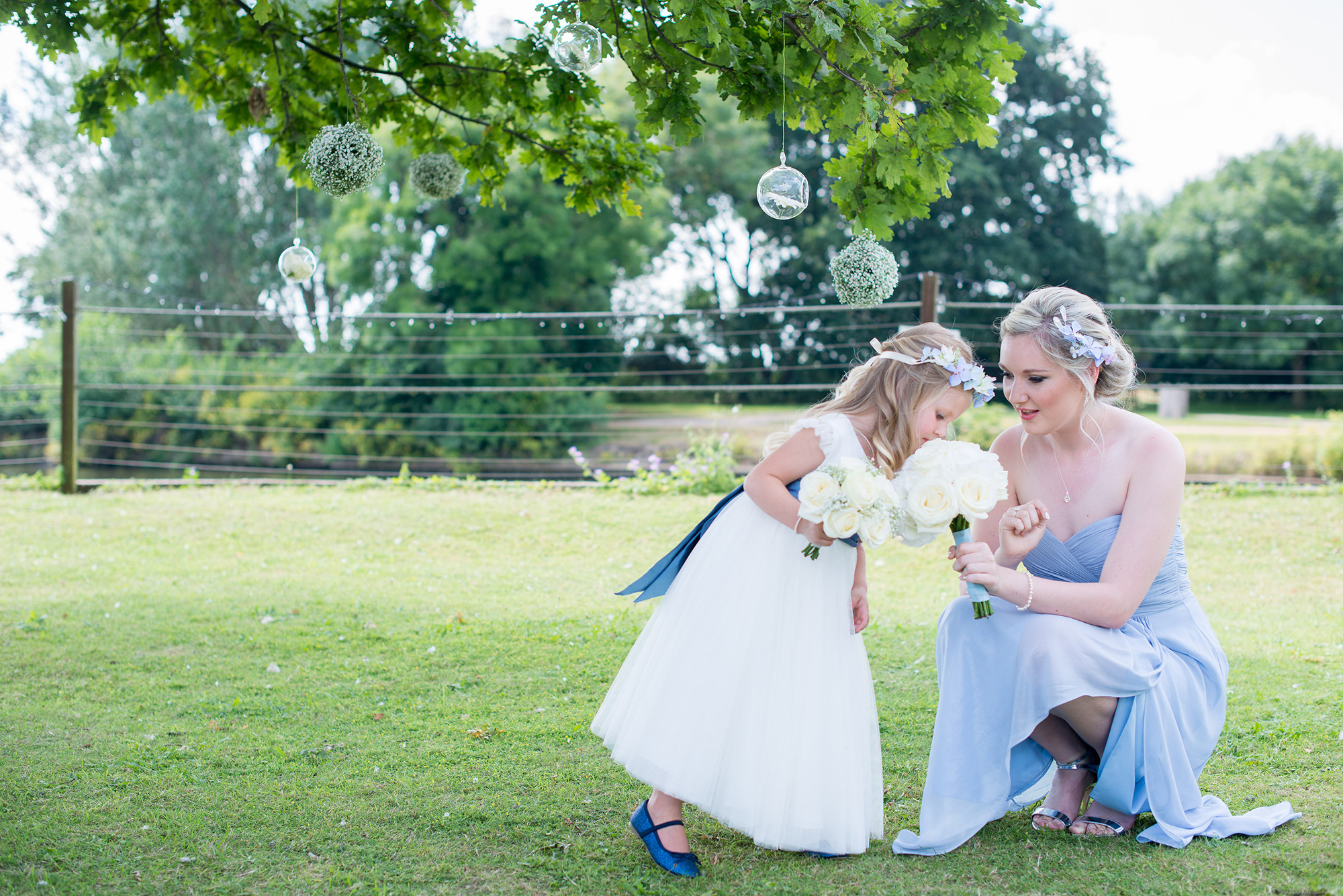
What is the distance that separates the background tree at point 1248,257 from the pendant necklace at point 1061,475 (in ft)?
86.8

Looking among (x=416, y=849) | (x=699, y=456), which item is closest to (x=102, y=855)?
(x=416, y=849)

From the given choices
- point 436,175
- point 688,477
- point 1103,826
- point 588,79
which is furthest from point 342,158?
point 688,477

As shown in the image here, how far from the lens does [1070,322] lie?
2.97m

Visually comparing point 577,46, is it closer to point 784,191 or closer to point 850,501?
point 784,191

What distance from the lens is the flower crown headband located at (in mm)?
2832

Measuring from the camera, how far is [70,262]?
26.9 m

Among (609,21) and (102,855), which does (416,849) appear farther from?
(609,21)

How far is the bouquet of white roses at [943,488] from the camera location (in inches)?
104

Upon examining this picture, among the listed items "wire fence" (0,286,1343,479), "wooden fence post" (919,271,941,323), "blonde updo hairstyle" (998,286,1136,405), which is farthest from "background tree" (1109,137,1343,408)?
"blonde updo hairstyle" (998,286,1136,405)

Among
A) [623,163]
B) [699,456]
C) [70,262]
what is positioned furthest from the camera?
[70,262]

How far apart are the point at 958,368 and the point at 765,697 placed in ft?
3.59

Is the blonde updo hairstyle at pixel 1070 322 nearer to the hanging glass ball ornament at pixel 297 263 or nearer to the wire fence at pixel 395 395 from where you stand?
the hanging glass ball ornament at pixel 297 263

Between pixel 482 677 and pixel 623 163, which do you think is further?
pixel 623 163

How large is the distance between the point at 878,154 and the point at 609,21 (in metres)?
1.27
